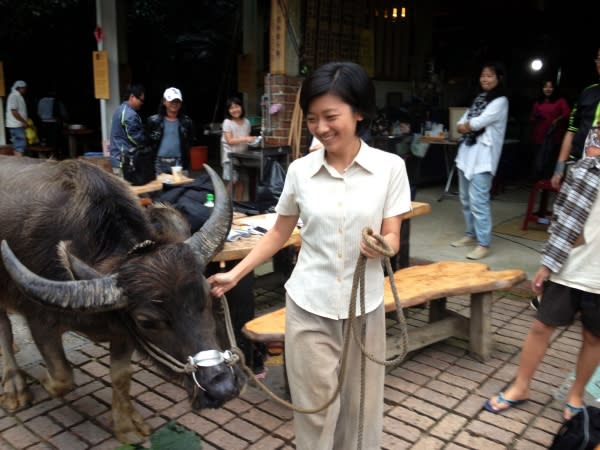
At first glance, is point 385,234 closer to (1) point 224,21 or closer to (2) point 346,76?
(2) point 346,76

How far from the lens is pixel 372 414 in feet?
7.71

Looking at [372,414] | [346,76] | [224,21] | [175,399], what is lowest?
[175,399]

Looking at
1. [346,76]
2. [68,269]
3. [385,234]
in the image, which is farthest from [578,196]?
[68,269]

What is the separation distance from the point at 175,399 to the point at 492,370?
2.28m

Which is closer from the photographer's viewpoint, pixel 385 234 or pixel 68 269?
pixel 385 234

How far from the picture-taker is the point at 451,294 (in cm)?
378

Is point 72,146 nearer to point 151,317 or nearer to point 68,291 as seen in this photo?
point 68,291

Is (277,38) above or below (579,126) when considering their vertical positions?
above

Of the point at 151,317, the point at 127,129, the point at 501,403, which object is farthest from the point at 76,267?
the point at 127,129

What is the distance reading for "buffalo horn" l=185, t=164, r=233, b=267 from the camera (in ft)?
9.13

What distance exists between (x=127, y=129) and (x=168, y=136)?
1.84ft

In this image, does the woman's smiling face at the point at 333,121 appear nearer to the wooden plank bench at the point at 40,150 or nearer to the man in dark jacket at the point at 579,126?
the man in dark jacket at the point at 579,126

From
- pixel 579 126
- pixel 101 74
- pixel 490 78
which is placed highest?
pixel 101 74

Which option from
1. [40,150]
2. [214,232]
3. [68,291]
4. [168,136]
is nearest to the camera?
[68,291]
